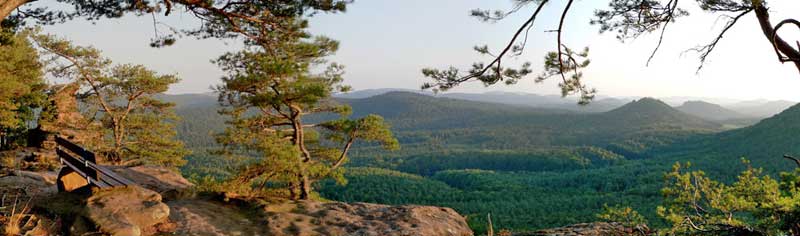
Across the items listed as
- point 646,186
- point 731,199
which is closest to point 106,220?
point 731,199

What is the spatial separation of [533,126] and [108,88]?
643ft

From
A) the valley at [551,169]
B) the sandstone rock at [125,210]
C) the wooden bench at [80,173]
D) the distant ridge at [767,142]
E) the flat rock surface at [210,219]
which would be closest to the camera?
the sandstone rock at [125,210]

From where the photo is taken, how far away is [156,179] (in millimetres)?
10555

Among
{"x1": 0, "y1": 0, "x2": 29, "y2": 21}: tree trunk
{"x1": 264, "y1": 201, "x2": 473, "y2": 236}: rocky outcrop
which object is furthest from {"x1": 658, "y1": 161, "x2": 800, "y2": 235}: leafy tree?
{"x1": 0, "y1": 0, "x2": 29, "y2": 21}: tree trunk

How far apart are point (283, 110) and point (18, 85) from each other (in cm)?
1062

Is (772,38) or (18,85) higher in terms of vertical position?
(772,38)

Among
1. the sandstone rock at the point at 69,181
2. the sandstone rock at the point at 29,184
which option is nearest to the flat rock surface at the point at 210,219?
the sandstone rock at the point at 69,181

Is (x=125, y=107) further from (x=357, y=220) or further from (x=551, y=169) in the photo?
(x=551, y=169)

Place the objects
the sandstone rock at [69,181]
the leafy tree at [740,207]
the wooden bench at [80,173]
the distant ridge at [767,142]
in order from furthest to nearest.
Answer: the distant ridge at [767,142] < the sandstone rock at [69,181] < the wooden bench at [80,173] < the leafy tree at [740,207]

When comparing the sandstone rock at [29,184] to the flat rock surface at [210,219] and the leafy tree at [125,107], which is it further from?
the leafy tree at [125,107]

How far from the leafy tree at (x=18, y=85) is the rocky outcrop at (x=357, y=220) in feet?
38.1

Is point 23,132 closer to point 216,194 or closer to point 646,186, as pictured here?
point 216,194

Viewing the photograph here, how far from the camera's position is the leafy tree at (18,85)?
1530cm

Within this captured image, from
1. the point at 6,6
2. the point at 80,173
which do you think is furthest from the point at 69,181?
the point at 6,6
